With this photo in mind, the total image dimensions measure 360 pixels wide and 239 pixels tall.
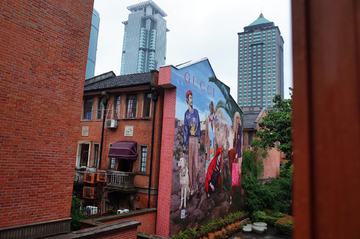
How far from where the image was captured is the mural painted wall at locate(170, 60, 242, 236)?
43.5 ft

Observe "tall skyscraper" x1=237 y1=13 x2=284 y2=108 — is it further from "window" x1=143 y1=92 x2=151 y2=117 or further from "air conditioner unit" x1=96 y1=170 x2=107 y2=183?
"air conditioner unit" x1=96 y1=170 x2=107 y2=183

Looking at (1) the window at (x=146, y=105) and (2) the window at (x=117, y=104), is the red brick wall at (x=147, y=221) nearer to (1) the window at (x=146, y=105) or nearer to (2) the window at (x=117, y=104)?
(1) the window at (x=146, y=105)

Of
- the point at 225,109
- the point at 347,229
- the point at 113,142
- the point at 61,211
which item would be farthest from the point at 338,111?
the point at 225,109

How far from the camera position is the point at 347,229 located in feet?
2.12

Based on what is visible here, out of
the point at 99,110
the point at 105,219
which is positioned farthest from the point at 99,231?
the point at 99,110

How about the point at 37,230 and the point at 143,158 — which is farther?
the point at 143,158

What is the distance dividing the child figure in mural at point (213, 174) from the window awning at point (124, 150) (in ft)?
17.6

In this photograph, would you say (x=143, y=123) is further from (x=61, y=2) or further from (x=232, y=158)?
(x=232, y=158)

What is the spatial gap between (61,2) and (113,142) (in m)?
9.58

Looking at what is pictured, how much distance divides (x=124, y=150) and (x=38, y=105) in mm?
7503

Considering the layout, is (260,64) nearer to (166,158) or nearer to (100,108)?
(100,108)

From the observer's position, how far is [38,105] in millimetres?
6766

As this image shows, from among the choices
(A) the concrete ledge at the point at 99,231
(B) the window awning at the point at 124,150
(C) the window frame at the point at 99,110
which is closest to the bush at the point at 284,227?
(B) the window awning at the point at 124,150

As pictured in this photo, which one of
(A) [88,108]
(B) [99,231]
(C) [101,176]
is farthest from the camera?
(A) [88,108]
